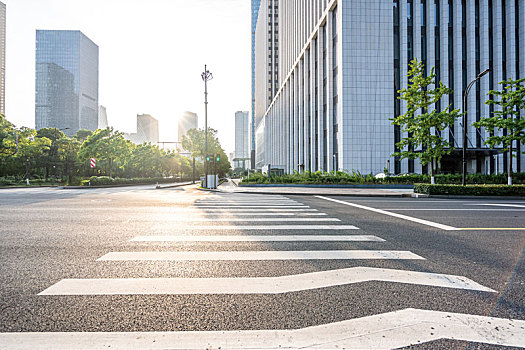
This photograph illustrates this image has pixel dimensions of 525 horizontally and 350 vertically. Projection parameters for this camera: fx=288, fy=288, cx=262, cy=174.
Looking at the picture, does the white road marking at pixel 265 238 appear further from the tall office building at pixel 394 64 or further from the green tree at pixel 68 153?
the green tree at pixel 68 153

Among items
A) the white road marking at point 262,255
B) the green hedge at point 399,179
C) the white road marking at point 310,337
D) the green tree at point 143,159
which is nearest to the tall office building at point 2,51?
the green tree at point 143,159

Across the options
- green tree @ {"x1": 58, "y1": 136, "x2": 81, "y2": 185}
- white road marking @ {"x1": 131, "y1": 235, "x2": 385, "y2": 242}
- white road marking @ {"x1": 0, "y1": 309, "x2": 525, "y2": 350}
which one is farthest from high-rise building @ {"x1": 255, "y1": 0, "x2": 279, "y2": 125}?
white road marking @ {"x1": 0, "y1": 309, "x2": 525, "y2": 350}

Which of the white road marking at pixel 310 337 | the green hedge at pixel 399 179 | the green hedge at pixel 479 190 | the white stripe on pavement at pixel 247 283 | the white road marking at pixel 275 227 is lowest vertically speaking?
Answer: the white road marking at pixel 310 337

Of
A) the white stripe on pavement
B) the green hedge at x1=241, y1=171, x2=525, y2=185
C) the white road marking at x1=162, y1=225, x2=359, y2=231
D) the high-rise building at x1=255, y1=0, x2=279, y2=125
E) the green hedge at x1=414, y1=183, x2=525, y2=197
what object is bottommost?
the white stripe on pavement

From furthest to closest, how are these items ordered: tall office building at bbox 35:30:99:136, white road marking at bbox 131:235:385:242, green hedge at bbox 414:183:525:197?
tall office building at bbox 35:30:99:136
green hedge at bbox 414:183:525:197
white road marking at bbox 131:235:385:242

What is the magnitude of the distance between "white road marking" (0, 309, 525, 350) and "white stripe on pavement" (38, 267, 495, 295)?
841 millimetres

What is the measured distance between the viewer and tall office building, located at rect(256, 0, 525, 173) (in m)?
28.7

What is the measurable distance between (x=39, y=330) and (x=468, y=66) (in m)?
39.2

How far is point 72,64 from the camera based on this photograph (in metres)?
153

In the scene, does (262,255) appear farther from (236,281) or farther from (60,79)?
(60,79)

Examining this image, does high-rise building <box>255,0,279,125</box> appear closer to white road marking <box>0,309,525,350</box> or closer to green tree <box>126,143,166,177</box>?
green tree <box>126,143,166,177</box>

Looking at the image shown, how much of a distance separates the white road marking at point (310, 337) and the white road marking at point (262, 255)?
82.6 inches

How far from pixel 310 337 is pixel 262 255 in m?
2.48

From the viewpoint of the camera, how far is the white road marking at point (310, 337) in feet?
7.63
